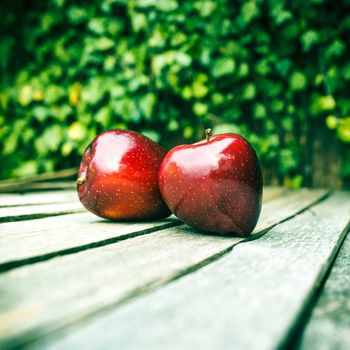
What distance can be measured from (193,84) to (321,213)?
1.38 m

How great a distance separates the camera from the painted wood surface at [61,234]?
0.63 meters

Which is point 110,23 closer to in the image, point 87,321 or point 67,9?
point 67,9

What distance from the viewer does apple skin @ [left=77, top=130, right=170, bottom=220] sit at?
1.05 meters

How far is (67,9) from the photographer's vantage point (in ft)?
8.79

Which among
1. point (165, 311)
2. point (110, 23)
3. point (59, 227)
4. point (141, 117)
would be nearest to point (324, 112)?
point (141, 117)

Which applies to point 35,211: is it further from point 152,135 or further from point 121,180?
point 152,135

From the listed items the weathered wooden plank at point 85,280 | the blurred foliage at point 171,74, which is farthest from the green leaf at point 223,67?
the weathered wooden plank at point 85,280

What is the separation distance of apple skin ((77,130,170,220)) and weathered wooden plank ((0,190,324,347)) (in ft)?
0.93

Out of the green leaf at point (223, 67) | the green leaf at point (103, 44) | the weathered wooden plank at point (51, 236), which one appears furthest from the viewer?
the green leaf at point (103, 44)

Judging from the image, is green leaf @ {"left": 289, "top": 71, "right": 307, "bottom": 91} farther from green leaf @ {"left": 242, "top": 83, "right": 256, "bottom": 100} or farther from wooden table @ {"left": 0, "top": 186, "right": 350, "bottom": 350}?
wooden table @ {"left": 0, "top": 186, "right": 350, "bottom": 350}

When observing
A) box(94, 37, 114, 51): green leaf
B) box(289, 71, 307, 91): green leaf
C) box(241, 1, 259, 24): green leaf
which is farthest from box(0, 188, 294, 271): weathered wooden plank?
box(94, 37, 114, 51): green leaf

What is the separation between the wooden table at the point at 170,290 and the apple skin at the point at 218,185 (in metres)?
0.04

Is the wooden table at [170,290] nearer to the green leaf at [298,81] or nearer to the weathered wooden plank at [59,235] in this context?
the weathered wooden plank at [59,235]

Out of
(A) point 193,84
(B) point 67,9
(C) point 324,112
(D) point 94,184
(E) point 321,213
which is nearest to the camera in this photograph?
(D) point 94,184
